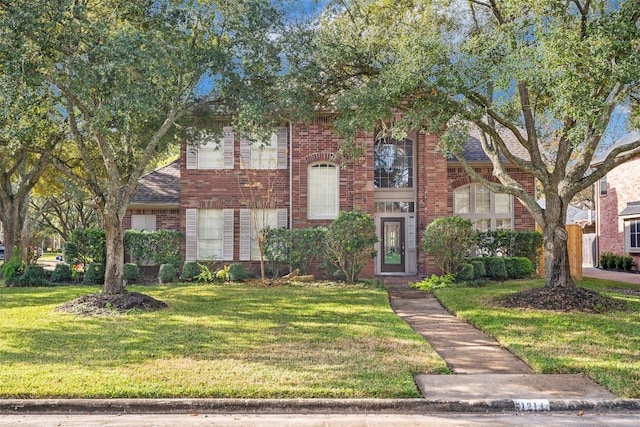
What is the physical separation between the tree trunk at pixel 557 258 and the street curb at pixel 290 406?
6248 millimetres

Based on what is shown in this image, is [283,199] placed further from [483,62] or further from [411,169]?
[483,62]

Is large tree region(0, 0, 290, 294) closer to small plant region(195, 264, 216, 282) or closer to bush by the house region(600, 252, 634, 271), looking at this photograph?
small plant region(195, 264, 216, 282)

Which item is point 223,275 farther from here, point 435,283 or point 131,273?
point 435,283

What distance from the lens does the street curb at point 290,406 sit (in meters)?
5.15

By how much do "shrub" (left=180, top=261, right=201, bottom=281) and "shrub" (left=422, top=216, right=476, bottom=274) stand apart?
7.30 metres

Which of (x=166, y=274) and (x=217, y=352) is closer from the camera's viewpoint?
(x=217, y=352)

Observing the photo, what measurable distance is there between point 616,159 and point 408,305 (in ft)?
18.1

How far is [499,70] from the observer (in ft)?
32.6

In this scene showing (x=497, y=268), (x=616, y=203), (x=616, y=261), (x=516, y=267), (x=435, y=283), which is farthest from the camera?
(x=616, y=203)

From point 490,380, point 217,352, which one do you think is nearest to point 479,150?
point 490,380

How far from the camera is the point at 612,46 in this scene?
8547 mm

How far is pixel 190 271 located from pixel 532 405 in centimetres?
1294

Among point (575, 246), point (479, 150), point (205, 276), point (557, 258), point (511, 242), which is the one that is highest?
point (479, 150)

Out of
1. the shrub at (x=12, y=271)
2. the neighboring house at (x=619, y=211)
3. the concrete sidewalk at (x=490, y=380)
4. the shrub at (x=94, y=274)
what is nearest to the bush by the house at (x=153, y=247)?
the shrub at (x=94, y=274)
